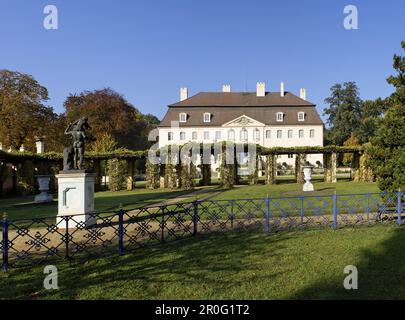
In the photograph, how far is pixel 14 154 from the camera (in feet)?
82.8

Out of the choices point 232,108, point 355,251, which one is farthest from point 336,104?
point 355,251

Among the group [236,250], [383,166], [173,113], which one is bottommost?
[236,250]

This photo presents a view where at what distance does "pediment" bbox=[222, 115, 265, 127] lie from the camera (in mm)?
52250

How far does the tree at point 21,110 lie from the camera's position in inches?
1382

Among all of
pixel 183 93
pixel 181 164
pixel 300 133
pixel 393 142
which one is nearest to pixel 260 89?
pixel 300 133

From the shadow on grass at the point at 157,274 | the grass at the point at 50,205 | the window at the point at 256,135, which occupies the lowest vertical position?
the grass at the point at 50,205

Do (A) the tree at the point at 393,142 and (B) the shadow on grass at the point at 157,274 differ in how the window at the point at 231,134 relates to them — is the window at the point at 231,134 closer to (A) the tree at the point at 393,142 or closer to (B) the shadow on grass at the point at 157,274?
(A) the tree at the point at 393,142

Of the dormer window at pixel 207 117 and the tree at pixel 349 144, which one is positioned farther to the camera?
the tree at pixel 349 144

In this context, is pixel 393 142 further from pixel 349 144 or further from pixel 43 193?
pixel 349 144

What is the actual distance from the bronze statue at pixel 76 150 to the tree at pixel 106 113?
36.8 m

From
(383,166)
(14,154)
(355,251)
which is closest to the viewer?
(355,251)

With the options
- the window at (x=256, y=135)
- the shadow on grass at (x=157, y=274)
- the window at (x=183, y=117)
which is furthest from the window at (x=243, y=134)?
the shadow on grass at (x=157, y=274)
